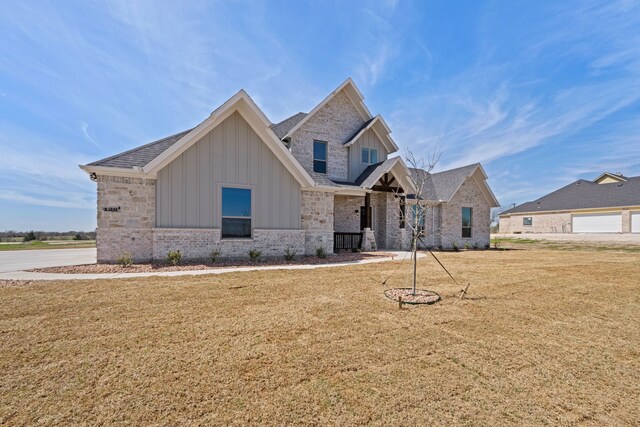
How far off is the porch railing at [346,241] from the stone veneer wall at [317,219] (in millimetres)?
1991

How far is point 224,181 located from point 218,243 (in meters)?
2.42

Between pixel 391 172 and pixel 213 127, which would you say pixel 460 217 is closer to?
pixel 391 172

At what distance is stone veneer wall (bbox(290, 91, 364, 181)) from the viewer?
57.5 feet

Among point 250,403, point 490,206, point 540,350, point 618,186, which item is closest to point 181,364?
point 250,403

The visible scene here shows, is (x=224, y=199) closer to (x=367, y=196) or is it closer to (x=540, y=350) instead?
(x=367, y=196)

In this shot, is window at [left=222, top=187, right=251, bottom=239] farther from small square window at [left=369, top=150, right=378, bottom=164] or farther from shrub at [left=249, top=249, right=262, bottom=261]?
small square window at [left=369, top=150, right=378, bottom=164]

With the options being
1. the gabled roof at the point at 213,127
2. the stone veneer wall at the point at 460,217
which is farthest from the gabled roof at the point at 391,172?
the gabled roof at the point at 213,127

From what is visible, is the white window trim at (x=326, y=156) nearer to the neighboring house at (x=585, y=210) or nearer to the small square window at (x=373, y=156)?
the small square window at (x=373, y=156)

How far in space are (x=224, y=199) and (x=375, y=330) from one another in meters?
8.76

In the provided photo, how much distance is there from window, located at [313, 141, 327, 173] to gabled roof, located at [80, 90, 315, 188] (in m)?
5.39

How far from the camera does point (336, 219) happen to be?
17531mm

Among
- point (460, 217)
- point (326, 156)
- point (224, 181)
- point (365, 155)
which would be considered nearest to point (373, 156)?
point (365, 155)

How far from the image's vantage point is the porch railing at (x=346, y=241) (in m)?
15.9

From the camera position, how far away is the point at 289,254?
39.8 ft
